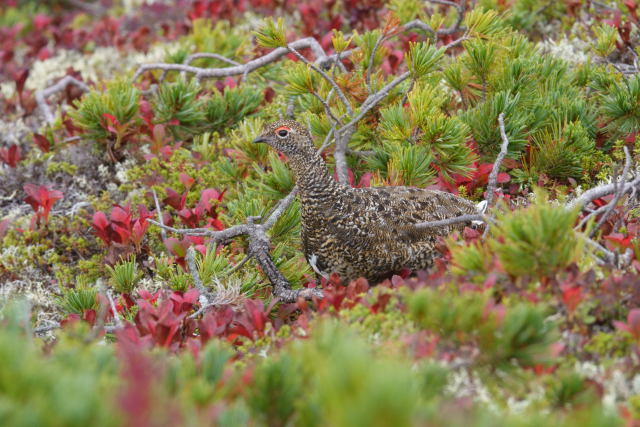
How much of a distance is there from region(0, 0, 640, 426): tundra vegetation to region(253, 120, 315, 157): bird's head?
1.17ft

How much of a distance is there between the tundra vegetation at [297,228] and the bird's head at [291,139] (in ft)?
1.17


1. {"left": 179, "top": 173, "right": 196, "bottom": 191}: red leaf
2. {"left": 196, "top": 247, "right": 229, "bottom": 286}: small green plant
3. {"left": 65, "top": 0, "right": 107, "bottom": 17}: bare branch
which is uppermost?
{"left": 196, "top": 247, "right": 229, "bottom": 286}: small green plant

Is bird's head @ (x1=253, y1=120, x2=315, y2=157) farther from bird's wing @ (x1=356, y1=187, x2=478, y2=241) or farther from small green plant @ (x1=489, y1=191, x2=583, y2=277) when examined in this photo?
small green plant @ (x1=489, y1=191, x2=583, y2=277)

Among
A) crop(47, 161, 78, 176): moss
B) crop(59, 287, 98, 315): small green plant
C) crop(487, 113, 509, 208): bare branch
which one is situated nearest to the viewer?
crop(59, 287, 98, 315): small green plant

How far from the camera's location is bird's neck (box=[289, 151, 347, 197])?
380 centimetres

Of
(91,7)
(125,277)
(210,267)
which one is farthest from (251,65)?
(91,7)

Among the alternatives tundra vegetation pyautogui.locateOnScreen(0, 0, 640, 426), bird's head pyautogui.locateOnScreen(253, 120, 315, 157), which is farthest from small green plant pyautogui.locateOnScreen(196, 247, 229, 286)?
bird's head pyautogui.locateOnScreen(253, 120, 315, 157)

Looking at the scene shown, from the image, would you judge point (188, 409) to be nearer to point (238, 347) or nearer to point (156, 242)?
point (238, 347)

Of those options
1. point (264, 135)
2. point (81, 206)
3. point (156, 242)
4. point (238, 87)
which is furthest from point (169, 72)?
point (264, 135)

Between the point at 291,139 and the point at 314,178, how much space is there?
27 cm

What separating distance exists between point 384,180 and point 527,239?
186 centimetres

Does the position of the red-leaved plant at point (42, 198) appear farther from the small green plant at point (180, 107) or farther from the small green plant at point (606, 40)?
the small green plant at point (606, 40)

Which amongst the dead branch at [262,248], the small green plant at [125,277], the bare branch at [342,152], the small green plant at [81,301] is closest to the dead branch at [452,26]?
the bare branch at [342,152]

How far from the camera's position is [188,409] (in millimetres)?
1731
